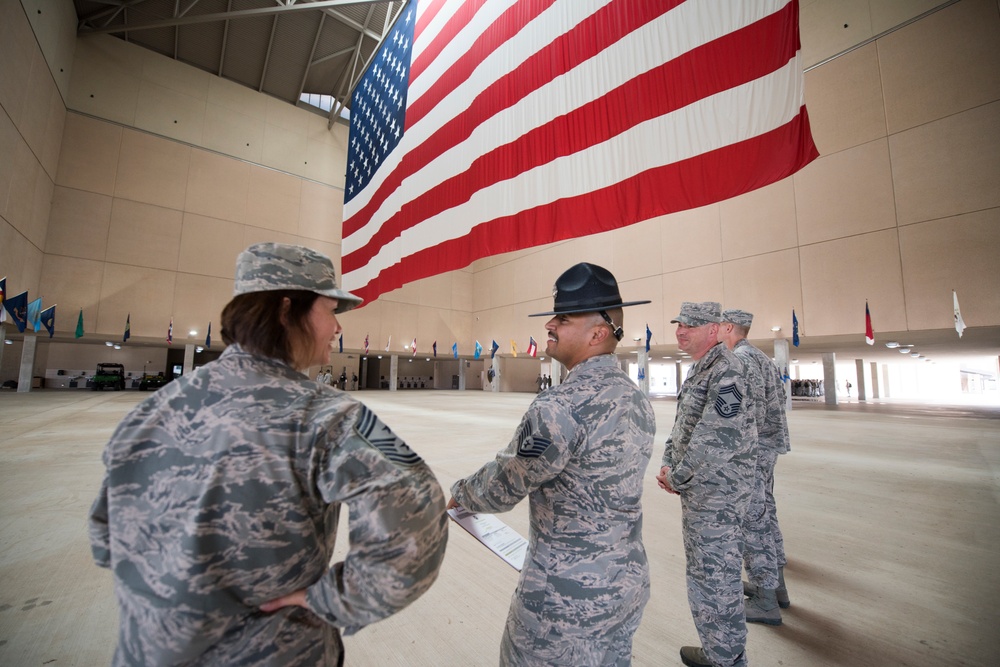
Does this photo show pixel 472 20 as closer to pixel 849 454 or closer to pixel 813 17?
pixel 849 454

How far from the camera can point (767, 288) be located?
511 inches

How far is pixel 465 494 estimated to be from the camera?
109 cm

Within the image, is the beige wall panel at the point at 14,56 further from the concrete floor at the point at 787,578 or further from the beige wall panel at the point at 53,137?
the concrete floor at the point at 787,578

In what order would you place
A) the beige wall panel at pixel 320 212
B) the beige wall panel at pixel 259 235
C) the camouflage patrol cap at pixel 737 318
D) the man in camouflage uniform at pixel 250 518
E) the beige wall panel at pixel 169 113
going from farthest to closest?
1. the beige wall panel at pixel 320 212
2. the beige wall panel at pixel 259 235
3. the beige wall panel at pixel 169 113
4. the camouflage patrol cap at pixel 737 318
5. the man in camouflage uniform at pixel 250 518

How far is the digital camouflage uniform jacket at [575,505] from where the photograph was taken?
1.01 metres

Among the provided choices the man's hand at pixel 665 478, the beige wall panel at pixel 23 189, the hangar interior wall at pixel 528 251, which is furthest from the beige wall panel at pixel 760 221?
the beige wall panel at pixel 23 189

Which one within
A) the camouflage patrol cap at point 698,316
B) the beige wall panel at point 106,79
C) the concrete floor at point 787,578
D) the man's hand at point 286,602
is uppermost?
the beige wall panel at point 106,79

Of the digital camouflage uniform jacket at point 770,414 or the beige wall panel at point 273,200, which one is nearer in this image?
the digital camouflage uniform jacket at point 770,414

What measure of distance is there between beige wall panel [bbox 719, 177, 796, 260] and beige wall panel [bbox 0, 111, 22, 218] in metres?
19.1

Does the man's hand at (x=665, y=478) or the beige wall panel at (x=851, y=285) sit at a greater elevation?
the beige wall panel at (x=851, y=285)

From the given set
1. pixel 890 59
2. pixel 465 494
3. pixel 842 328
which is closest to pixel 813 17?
pixel 890 59

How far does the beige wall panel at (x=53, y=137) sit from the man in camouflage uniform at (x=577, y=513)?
1899 cm

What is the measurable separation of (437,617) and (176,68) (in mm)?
23504

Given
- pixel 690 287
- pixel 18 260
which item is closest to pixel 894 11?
pixel 690 287
